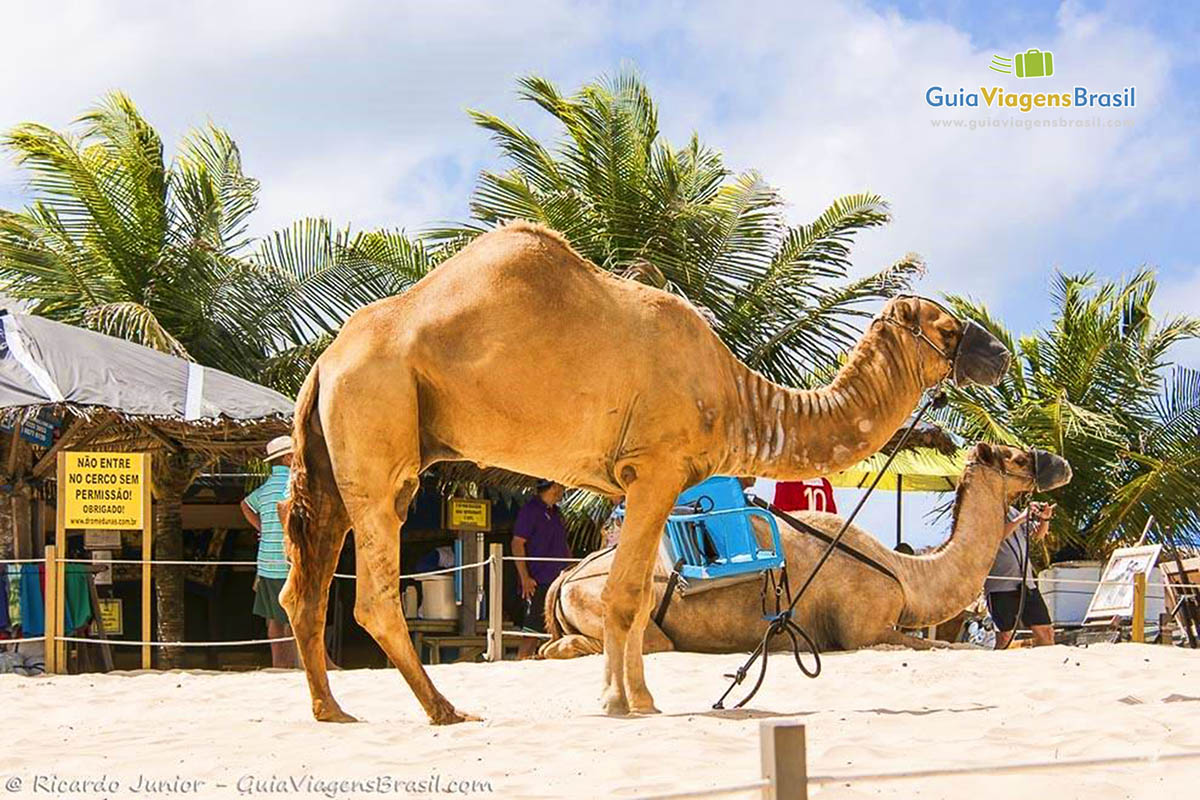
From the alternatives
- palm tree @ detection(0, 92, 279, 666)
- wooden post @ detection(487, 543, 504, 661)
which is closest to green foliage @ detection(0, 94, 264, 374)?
palm tree @ detection(0, 92, 279, 666)

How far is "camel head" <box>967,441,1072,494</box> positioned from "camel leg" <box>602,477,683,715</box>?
199 inches

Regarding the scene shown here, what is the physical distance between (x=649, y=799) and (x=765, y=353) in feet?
55.4

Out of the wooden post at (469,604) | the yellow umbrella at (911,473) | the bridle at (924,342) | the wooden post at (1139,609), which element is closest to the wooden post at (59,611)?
the wooden post at (469,604)

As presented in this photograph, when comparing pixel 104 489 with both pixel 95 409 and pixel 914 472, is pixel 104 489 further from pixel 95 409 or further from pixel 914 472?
pixel 914 472

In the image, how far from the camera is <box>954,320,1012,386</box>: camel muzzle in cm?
798

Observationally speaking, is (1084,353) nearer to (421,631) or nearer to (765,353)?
(765,353)

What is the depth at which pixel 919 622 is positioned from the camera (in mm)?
11453

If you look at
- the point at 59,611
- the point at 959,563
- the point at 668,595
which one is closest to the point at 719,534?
the point at 668,595

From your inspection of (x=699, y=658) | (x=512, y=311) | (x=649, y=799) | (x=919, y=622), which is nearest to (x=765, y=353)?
(x=919, y=622)

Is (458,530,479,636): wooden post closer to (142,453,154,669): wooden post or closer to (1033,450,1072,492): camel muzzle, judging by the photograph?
(142,453,154,669): wooden post

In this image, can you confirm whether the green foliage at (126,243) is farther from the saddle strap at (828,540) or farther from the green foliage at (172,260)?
the saddle strap at (828,540)

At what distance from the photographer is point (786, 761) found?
3.68m

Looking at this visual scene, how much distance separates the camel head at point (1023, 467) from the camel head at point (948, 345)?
3691 millimetres

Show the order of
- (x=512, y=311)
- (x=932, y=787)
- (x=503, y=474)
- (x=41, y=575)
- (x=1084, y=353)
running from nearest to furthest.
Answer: (x=932, y=787)
(x=512, y=311)
(x=41, y=575)
(x=503, y=474)
(x=1084, y=353)
